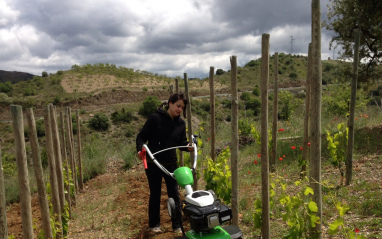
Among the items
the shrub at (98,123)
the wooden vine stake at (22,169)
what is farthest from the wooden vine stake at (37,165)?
the shrub at (98,123)

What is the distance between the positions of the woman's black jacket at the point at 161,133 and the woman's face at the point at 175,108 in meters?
0.08

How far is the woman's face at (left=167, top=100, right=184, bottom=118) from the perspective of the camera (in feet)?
12.7

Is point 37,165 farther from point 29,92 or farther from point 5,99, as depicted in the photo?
point 29,92

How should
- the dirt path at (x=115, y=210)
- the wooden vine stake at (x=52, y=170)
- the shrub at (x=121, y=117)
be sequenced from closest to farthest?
the wooden vine stake at (x=52, y=170) → the dirt path at (x=115, y=210) → the shrub at (x=121, y=117)

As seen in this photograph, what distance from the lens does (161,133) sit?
3.98m

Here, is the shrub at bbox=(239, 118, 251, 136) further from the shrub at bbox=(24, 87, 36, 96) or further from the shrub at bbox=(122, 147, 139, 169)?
the shrub at bbox=(24, 87, 36, 96)

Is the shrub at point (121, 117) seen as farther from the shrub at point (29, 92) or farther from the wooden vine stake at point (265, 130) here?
the wooden vine stake at point (265, 130)

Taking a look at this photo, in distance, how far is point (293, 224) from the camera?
9.73 ft

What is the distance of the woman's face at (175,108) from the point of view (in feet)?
12.7

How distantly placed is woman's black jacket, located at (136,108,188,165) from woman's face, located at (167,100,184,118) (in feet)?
0.28

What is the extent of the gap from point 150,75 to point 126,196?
5231 centimetres

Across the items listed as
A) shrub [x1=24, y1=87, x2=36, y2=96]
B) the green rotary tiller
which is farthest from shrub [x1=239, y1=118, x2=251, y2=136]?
shrub [x1=24, y1=87, x2=36, y2=96]

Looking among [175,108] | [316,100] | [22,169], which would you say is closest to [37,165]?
[22,169]

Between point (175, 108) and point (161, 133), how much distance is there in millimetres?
385
